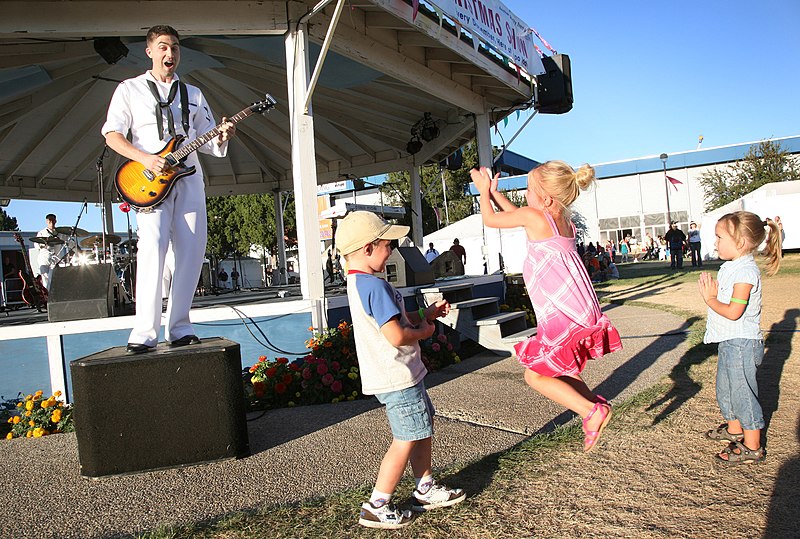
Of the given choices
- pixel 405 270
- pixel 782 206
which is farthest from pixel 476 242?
pixel 405 270

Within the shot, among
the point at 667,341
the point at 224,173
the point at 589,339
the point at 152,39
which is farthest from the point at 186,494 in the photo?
the point at 224,173

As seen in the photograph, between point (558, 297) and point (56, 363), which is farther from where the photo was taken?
point (56, 363)

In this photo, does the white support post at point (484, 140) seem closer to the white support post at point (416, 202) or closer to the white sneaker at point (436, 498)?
the white support post at point (416, 202)

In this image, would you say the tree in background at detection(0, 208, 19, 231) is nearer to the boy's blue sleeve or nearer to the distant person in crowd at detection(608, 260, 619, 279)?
the distant person in crowd at detection(608, 260, 619, 279)

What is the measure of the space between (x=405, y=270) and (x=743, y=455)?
5.02 m

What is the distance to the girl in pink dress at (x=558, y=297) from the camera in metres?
3.07

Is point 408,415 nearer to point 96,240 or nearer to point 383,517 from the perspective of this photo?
point 383,517

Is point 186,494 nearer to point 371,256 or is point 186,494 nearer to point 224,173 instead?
point 371,256

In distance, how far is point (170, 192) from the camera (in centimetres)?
389

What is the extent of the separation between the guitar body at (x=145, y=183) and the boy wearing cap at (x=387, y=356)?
162 centimetres

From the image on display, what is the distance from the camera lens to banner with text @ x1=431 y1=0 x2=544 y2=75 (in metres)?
8.05

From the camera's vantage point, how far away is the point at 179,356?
3553mm

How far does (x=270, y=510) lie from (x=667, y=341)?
5626 millimetres

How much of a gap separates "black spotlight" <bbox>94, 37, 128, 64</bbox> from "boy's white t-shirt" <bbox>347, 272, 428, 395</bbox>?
6.37 m
